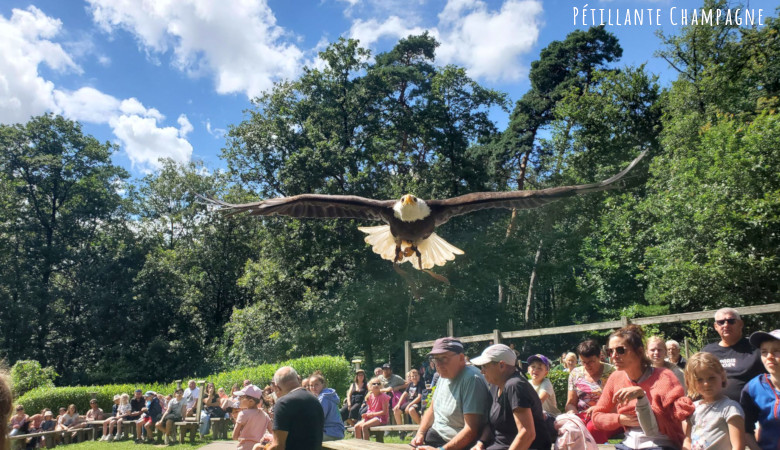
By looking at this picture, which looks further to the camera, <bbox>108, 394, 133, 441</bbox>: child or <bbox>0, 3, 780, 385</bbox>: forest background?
<bbox>0, 3, 780, 385</bbox>: forest background

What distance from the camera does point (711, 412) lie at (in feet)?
9.64

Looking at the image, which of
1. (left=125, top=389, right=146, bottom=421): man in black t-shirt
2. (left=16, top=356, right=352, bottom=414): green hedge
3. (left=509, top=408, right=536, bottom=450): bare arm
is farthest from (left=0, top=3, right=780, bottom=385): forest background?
(left=509, top=408, right=536, bottom=450): bare arm

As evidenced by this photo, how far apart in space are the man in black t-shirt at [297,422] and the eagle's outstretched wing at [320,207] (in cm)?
442

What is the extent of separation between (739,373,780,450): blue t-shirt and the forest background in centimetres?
1396

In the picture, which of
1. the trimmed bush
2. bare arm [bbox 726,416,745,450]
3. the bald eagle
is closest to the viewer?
bare arm [bbox 726,416,745,450]

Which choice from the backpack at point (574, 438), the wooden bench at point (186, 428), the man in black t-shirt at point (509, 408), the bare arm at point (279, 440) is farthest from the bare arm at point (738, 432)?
the wooden bench at point (186, 428)

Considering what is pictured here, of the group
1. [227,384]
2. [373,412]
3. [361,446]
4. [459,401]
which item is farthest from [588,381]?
[227,384]

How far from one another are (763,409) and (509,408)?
1.42 m

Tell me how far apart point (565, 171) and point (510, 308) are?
26.2 ft

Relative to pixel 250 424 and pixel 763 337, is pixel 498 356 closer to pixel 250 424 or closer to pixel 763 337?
pixel 763 337

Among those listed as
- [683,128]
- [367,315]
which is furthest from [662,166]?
[367,315]

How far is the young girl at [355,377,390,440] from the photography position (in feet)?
27.1

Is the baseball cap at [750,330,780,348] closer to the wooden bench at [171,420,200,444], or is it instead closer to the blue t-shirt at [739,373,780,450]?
the blue t-shirt at [739,373,780,450]

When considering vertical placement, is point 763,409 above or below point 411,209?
below
